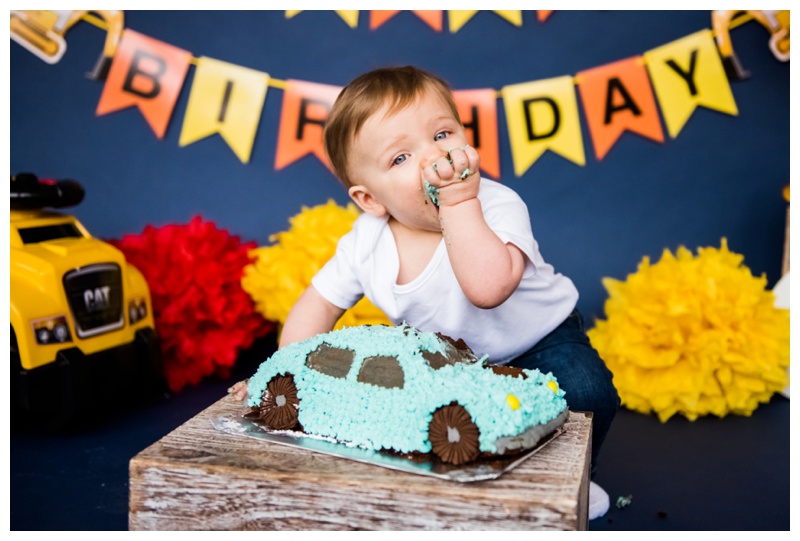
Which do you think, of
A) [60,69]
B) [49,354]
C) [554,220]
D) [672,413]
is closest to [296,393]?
[49,354]

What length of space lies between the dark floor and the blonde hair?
69cm

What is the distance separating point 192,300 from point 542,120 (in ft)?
3.76

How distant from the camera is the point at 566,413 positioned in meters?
0.84

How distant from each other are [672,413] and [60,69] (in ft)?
6.79

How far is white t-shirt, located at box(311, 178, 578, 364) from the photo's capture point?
1.11 m

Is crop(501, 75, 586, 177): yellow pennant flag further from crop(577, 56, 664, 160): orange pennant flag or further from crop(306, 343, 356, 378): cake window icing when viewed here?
crop(306, 343, 356, 378): cake window icing

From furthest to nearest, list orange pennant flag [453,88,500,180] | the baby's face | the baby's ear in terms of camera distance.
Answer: orange pennant flag [453,88,500,180] → the baby's ear → the baby's face

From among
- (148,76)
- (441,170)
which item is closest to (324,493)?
(441,170)

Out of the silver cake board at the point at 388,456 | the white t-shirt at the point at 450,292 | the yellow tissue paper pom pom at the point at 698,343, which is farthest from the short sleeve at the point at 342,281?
the yellow tissue paper pom pom at the point at 698,343

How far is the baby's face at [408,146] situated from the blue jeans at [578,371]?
293 mm

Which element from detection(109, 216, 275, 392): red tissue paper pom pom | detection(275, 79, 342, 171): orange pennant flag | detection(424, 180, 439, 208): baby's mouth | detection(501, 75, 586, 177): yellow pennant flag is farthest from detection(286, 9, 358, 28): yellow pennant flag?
detection(424, 180, 439, 208): baby's mouth

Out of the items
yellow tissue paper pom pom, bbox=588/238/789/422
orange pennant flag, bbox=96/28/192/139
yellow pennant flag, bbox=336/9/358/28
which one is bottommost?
yellow tissue paper pom pom, bbox=588/238/789/422

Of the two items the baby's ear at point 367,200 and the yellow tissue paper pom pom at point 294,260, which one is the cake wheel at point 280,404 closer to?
the baby's ear at point 367,200

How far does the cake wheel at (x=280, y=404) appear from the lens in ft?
2.75
